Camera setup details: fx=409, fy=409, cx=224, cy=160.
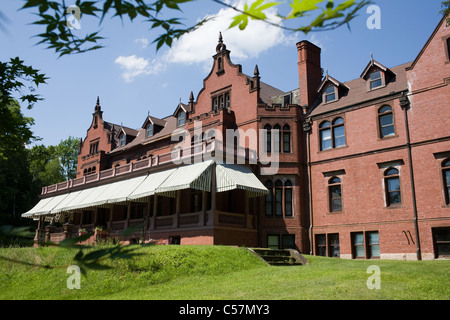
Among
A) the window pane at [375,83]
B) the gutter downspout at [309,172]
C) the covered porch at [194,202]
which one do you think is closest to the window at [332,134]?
the gutter downspout at [309,172]

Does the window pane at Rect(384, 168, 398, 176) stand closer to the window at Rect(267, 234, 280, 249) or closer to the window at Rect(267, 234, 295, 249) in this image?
the window at Rect(267, 234, 295, 249)

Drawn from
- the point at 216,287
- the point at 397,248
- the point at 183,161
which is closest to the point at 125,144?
the point at 183,161

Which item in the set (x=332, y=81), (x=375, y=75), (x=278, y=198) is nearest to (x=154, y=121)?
(x=278, y=198)

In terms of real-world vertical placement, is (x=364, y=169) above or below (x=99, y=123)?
below

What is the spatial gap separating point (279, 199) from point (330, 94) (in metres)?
8.33

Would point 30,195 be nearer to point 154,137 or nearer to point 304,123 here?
point 154,137

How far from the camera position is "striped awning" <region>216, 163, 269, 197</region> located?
2420cm

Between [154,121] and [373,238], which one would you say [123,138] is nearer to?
[154,121]

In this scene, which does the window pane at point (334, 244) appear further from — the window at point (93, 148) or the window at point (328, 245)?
the window at point (93, 148)

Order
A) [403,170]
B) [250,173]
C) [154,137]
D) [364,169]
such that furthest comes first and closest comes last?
[154,137]
[250,173]
[364,169]
[403,170]

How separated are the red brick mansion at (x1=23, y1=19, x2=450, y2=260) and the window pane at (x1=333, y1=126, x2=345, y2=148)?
70 mm

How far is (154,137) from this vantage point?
38.1 meters
